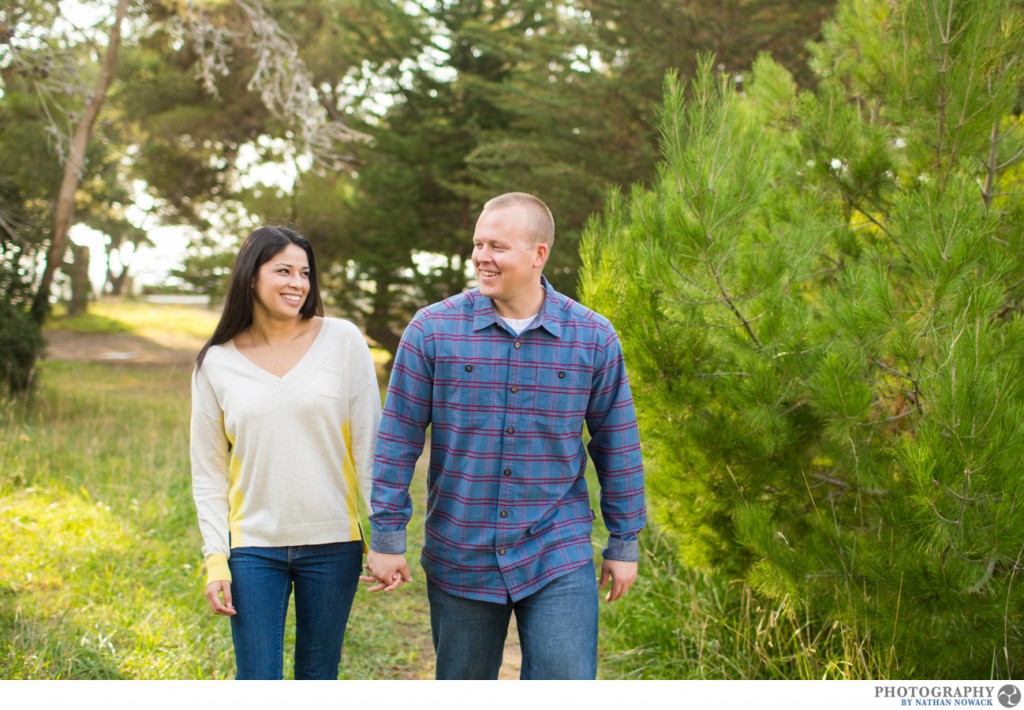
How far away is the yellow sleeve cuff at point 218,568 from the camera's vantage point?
8.43ft

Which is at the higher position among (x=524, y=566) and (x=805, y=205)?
(x=805, y=205)

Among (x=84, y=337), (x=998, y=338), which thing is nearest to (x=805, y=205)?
(x=998, y=338)

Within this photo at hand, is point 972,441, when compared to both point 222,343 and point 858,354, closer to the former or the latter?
point 858,354

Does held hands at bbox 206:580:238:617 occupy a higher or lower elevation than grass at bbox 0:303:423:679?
higher

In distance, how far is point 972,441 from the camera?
270cm

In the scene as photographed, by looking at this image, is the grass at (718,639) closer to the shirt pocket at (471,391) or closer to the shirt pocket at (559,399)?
the shirt pocket at (559,399)

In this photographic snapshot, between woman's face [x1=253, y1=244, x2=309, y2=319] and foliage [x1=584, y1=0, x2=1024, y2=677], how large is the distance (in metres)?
1.39

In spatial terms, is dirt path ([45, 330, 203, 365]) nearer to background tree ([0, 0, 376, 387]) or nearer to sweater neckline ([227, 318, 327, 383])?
background tree ([0, 0, 376, 387])

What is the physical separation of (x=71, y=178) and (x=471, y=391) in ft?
31.3

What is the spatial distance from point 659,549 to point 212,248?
13712 millimetres

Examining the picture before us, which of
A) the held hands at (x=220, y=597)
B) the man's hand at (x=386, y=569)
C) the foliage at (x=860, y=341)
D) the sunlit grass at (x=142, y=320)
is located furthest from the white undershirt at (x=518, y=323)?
the sunlit grass at (x=142, y=320)

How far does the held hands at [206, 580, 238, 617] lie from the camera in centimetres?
254

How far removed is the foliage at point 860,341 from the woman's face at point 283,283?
4.57ft

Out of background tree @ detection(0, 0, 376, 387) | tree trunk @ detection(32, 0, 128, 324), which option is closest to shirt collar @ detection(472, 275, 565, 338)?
background tree @ detection(0, 0, 376, 387)
